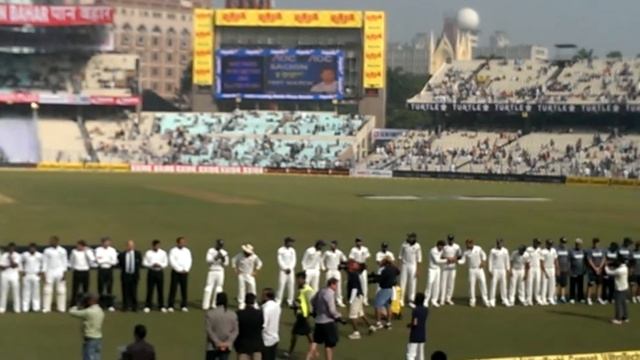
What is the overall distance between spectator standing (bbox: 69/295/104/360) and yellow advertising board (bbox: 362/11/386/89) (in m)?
89.4

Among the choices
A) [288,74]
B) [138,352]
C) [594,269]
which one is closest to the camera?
[138,352]

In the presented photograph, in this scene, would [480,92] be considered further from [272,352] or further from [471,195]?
[272,352]

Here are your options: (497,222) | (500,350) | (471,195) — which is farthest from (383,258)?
(471,195)

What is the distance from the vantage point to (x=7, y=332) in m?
19.0

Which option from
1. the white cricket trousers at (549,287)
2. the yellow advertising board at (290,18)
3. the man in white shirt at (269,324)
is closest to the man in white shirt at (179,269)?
the man in white shirt at (269,324)

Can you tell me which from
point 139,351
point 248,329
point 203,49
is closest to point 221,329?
point 248,329

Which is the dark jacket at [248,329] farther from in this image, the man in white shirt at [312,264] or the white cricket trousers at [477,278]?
the white cricket trousers at [477,278]

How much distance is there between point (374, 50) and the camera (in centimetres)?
10325

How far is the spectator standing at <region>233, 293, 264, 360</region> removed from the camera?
14.2 m

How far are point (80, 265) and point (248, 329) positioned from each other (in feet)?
26.3

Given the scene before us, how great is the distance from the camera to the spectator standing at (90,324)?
Answer: 14422mm

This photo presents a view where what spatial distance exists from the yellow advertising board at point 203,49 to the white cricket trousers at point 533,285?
83.6 metres

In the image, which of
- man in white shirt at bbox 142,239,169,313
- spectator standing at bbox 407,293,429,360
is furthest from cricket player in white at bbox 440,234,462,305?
spectator standing at bbox 407,293,429,360

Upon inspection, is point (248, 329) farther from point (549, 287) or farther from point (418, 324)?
point (549, 287)
